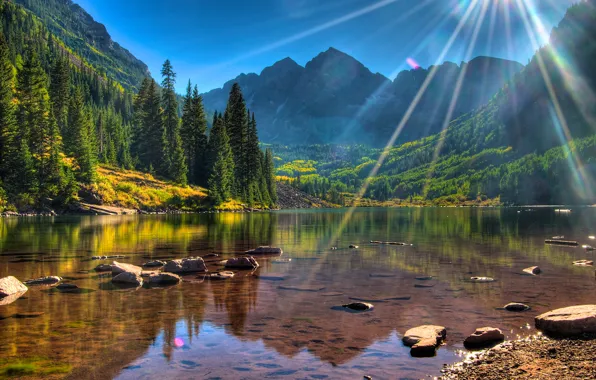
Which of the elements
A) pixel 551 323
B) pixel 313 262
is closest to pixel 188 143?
pixel 313 262

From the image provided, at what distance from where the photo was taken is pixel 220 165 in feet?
378

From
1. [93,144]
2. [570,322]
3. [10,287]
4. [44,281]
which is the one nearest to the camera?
[570,322]

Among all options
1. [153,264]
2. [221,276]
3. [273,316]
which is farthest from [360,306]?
[153,264]

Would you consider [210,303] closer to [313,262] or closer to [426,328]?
[426,328]

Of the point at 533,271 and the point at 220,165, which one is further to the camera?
the point at 220,165

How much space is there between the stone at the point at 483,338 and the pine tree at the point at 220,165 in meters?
105

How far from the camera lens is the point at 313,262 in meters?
27.7

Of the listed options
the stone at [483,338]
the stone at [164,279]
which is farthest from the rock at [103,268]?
the stone at [483,338]

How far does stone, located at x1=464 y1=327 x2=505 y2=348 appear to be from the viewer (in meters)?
11.5

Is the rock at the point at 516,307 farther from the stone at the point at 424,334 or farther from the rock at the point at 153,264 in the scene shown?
the rock at the point at 153,264

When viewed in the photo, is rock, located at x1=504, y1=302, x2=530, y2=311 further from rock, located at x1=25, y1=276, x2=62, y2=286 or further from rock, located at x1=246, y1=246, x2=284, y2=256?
rock, located at x1=25, y1=276, x2=62, y2=286

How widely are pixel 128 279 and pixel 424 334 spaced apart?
1462 cm

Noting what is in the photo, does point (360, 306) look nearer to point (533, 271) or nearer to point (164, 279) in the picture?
point (164, 279)

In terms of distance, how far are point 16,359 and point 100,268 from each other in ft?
46.4
